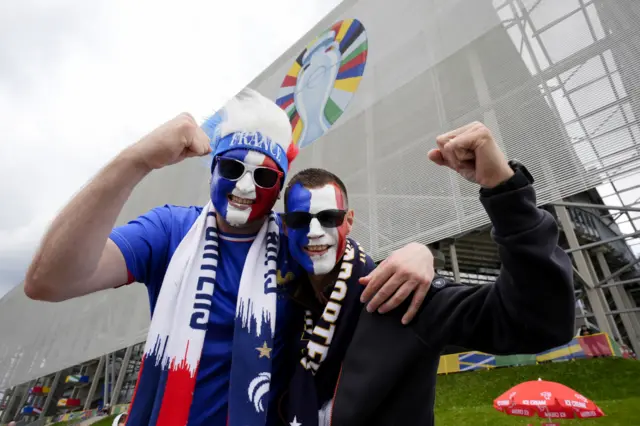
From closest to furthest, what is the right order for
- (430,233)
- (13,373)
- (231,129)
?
(231,129) < (430,233) < (13,373)

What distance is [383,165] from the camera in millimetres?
6234

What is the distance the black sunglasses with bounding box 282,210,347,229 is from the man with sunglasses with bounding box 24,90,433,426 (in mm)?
114

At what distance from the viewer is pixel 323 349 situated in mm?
1060

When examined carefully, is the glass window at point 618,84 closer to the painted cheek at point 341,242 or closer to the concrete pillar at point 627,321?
the painted cheek at point 341,242

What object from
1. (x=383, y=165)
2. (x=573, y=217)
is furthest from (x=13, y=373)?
(x=573, y=217)

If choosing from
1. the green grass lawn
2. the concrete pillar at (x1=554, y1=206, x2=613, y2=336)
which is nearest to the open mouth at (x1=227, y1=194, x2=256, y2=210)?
the green grass lawn

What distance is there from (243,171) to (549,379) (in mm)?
6439

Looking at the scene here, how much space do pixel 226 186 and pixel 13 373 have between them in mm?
19073

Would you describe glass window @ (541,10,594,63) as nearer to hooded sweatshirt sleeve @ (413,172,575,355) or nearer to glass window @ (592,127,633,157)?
glass window @ (592,127,633,157)

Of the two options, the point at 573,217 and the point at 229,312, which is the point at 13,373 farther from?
the point at 573,217

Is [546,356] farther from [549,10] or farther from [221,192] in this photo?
[221,192]

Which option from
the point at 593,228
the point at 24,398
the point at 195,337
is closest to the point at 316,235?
the point at 195,337

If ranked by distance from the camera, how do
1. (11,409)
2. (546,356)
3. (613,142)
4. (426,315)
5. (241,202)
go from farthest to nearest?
1. (11,409)
2. (546,356)
3. (613,142)
4. (241,202)
5. (426,315)

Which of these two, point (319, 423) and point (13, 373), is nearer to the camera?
point (319, 423)
